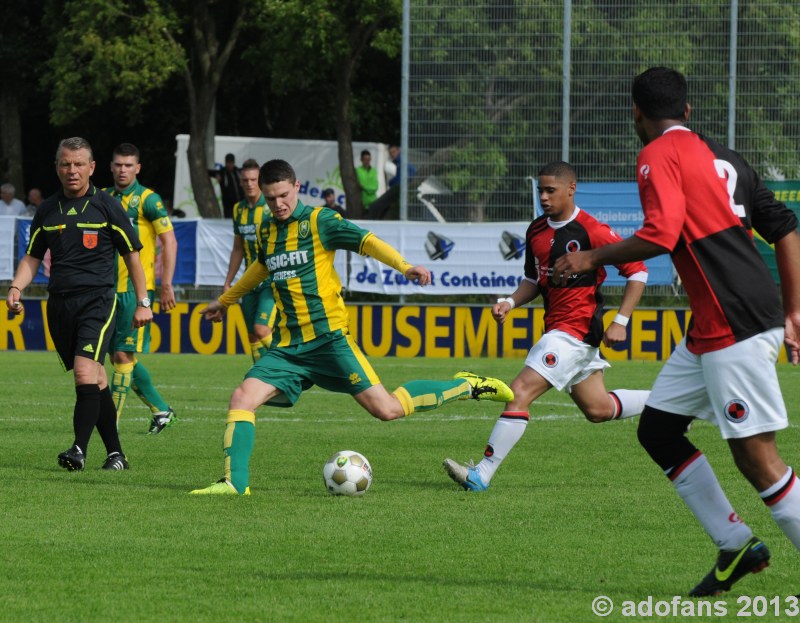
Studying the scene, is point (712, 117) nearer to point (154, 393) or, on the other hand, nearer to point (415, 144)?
point (415, 144)

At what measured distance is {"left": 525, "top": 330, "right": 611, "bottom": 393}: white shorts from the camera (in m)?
8.96

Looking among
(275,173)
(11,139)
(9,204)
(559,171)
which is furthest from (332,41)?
(275,173)

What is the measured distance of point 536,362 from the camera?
8961 mm

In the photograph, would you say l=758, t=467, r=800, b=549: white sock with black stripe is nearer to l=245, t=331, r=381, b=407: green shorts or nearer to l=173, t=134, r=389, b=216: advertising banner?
l=245, t=331, r=381, b=407: green shorts

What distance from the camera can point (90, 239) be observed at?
9547 mm

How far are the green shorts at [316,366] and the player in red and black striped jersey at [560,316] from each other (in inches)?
32.1

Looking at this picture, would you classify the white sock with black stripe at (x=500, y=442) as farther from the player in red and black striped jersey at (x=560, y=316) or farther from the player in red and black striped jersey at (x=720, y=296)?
the player in red and black striped jersey at (x=720, y=296)

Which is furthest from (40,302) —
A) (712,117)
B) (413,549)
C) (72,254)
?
(413,549)

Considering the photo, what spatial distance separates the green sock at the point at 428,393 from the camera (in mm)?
8969

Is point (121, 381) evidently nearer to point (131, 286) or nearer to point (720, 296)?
point (131, 286)

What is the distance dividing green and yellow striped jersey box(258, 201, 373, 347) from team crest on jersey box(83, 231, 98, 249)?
1427 millimetres

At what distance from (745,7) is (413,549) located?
15.4 m

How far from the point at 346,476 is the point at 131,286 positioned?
411cm

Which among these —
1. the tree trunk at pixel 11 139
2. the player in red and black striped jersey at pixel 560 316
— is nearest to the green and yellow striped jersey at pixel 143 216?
the player in red and black striped jersey at pixel 560 316
